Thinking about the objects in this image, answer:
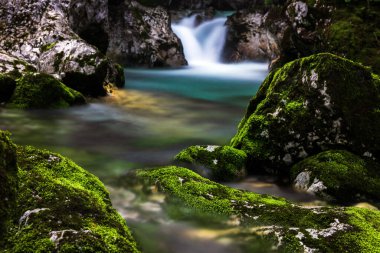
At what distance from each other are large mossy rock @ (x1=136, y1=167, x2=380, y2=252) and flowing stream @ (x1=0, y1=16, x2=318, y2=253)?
21 cm

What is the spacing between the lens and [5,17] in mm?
14836

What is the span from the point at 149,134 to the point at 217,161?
11.0ft

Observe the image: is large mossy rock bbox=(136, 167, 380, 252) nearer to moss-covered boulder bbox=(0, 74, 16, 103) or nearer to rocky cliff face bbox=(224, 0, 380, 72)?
moss-covered boulder bbox=(0, 74, 16, 103)

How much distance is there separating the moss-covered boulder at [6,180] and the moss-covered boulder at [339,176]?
147 inches

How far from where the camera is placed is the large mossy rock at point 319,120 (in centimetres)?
615

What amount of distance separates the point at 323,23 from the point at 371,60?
281 cm

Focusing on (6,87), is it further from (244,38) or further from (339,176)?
(244,38)

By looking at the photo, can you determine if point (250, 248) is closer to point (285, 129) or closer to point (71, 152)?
point (285, 129)

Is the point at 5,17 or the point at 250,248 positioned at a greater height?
the point at 5,17

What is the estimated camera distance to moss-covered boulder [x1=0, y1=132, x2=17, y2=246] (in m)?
2.81

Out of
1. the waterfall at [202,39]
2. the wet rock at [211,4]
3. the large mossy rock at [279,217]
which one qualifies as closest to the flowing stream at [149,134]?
the large mossy rock at [279,217]

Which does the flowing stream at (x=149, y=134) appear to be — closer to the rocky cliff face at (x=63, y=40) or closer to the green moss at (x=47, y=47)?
the rocky cliff face at (x=63, y=40)

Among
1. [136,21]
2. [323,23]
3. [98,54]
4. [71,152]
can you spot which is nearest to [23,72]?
[98,54]

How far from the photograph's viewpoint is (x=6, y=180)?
2936 millimetres
